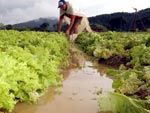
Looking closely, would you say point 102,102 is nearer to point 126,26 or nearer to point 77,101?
point 77,101

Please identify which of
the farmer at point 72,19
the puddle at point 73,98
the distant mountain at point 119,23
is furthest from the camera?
the distant mountain at point 119,23

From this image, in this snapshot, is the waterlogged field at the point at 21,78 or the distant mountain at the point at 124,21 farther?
the distant mountain at the point at 124,21

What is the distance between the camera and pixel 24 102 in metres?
5.98

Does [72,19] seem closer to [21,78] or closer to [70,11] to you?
[70,11]

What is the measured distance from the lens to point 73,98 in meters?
6.75

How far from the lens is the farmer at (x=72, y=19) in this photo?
798 inches

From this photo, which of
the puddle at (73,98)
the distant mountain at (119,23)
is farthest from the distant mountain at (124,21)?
the puddle at (73,98)

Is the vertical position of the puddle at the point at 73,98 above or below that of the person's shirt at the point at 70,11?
below

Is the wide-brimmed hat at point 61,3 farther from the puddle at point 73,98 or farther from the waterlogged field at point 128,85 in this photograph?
the puddle at point 73,98

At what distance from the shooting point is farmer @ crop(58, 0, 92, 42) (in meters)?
20.3

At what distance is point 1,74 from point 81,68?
20.7 ft

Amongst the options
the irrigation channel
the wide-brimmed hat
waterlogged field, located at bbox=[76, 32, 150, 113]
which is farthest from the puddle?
the wide-brimmed hat

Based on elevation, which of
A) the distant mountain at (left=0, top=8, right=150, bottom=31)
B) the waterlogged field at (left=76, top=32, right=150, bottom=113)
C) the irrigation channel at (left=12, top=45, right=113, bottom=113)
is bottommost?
the irrigation channel at (left=12, top=45, right=113, bottom=113)

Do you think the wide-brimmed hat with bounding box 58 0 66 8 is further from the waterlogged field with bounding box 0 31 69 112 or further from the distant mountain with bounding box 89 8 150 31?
the waterlogged field with bounding box 0 31 69 112
